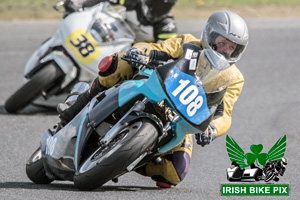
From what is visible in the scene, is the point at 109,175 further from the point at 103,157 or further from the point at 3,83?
the point at 3,83

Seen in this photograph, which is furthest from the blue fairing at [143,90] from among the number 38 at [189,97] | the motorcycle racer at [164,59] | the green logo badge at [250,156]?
the green logo badge at [250,156]

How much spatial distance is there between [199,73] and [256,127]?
3.98m

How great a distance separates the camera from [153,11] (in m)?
9.81

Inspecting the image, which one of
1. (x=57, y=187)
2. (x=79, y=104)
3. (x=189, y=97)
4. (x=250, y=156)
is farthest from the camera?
(x=250, y=156)

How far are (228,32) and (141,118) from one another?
2.99 feet

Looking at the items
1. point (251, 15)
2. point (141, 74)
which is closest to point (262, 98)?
point (141, 74)

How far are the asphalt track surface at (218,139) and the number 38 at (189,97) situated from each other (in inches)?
29.3

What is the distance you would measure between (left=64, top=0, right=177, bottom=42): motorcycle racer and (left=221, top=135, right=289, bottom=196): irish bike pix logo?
2830mm

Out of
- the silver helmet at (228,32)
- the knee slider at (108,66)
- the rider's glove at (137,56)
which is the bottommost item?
the knee slider at (108,66)

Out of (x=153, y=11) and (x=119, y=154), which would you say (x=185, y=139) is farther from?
(x=153, y=11)

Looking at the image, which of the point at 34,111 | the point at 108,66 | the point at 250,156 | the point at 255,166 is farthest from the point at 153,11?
the point at 108,66

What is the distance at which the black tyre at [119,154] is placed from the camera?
17.9 feet

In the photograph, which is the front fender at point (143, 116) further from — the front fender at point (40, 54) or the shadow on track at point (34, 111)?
the shadow on track at point (34, 111)

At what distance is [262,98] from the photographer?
11.2 m
